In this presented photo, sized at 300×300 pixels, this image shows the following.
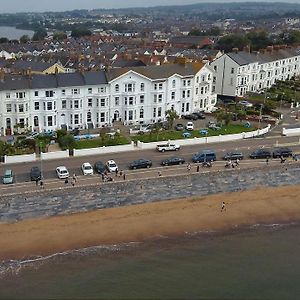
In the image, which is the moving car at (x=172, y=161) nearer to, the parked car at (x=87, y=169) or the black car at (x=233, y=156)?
the black car at (x=233, y=156)

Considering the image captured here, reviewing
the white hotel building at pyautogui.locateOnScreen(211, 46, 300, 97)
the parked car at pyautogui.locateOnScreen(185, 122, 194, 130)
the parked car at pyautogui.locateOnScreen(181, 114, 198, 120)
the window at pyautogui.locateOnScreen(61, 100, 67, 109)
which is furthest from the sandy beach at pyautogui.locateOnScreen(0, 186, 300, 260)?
the white hotel building at pyautogui.locateOnScreen(211, 46, 300, 97)

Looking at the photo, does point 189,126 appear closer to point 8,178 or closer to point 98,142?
point 98,142

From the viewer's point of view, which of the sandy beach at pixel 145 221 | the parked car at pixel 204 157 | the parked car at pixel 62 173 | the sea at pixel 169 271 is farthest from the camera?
the parked car at pixel 204 157

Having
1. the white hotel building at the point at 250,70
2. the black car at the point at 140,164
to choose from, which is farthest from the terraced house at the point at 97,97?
the black car at the point at 140,164

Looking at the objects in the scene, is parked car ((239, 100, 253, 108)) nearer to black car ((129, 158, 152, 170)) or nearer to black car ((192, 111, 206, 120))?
black car ((192, 111, 206, 120))

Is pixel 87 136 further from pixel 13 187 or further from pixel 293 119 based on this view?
pixel 293 119

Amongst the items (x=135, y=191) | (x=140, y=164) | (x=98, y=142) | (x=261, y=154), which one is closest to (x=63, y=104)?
(x=98, y=142)

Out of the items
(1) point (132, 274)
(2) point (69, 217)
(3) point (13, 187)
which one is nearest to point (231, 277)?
(1) point (132, 274)
